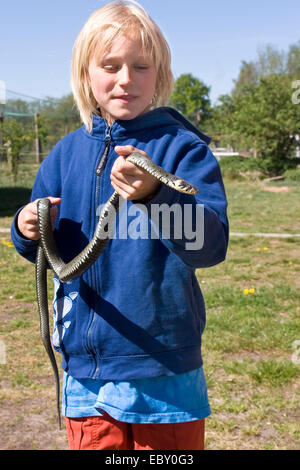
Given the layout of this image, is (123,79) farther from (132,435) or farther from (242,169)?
(242,169)

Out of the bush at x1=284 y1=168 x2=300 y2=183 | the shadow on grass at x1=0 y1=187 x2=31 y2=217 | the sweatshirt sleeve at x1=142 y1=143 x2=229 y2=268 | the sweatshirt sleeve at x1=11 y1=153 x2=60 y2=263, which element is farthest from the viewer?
the bush at x1=284 y1=168 x2=300 y2=183

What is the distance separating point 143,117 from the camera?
2.09m

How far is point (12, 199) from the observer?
16188mm

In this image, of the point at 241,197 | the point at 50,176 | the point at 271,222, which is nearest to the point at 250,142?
the point at 241,197

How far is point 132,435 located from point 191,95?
255ft

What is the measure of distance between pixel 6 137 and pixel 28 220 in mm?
18334

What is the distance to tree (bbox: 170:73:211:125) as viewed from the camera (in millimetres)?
75250

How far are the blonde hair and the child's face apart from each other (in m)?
0.03

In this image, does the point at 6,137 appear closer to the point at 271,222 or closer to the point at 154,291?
the point at 271,222

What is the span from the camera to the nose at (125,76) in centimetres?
196

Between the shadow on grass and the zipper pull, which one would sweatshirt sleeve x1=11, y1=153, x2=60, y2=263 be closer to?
the zipper pull

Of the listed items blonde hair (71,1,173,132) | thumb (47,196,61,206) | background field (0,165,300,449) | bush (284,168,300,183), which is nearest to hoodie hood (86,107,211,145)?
blonde hair (71,1,173,132)

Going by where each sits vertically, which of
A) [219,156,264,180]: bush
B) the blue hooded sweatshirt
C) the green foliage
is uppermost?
the green foliage

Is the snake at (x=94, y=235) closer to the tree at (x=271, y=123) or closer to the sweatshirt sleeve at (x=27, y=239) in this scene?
the sweatshirt sleeve at (x=27, y=239)
